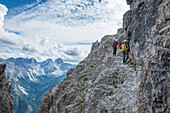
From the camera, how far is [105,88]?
1897 centimetres

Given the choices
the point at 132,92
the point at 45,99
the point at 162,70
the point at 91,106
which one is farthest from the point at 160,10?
the point at 45,99

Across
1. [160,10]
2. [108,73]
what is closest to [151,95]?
[108,73]

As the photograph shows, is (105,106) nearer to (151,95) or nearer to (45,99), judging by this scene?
(151,95)

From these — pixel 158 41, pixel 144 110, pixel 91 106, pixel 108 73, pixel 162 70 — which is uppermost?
pixel 158 41

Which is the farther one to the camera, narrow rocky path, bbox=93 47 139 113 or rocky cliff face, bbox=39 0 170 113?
narrow rocky path, bbox=93 47 139 113

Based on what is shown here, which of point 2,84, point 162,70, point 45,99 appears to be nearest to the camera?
point 162,70

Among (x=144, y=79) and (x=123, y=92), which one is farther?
(x=123, y=92)

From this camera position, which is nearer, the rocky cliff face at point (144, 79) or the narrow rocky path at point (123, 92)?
the rocky cliff face at point (144, 79)

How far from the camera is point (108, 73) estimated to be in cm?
2173

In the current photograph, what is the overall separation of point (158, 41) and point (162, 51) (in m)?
2.13

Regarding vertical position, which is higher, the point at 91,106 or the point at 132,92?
the point at 132,92

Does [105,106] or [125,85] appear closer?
[105,106]

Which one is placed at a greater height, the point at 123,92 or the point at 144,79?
the point at 144,79

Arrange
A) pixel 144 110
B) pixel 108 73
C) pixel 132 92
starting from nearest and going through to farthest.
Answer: pixel 144 110 → pixel 132 92 → pixel 108 73
